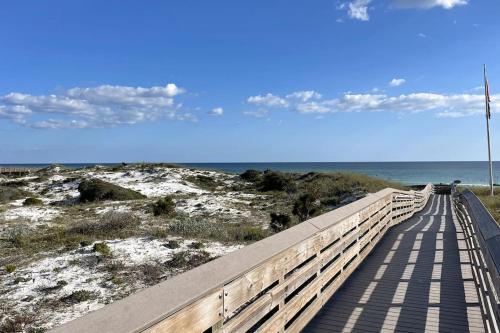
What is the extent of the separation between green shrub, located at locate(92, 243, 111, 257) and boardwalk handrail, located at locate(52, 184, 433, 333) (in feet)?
24.1

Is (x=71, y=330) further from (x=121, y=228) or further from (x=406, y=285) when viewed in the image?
(x=121, y=228)

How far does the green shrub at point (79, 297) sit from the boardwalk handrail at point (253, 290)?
5.38 meters

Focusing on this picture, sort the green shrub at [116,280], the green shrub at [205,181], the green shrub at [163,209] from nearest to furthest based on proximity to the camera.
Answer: the green shrub at [116,280] → the green shrub at [163,209] → the green shrub at [205,181]

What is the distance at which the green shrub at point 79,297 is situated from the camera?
339 inches

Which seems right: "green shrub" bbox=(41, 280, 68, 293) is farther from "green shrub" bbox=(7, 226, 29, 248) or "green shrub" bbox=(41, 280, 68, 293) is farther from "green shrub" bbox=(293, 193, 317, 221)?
"green shrub" bbox=(293, 193, 317, 221)

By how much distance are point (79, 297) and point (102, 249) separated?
331 cm

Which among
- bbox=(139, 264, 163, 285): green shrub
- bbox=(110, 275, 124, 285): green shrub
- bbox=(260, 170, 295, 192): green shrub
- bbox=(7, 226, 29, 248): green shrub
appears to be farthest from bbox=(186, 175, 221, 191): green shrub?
bbox=(110, 275, 124, 285): green shrub

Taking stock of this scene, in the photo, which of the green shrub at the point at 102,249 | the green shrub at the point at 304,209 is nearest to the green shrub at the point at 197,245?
the green shrub at the point at 102,249

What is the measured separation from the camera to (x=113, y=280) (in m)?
9.73

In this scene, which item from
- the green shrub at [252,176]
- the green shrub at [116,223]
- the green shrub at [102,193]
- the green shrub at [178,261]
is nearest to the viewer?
the green shrub at [178,261]

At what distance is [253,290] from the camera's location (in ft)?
11.7

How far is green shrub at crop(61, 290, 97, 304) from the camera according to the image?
8.61 metres

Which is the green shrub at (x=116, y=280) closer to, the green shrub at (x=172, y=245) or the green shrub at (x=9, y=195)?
the green shrub at (x=172, y=245)

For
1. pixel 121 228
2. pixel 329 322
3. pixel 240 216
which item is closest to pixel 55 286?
pixel 121 228
